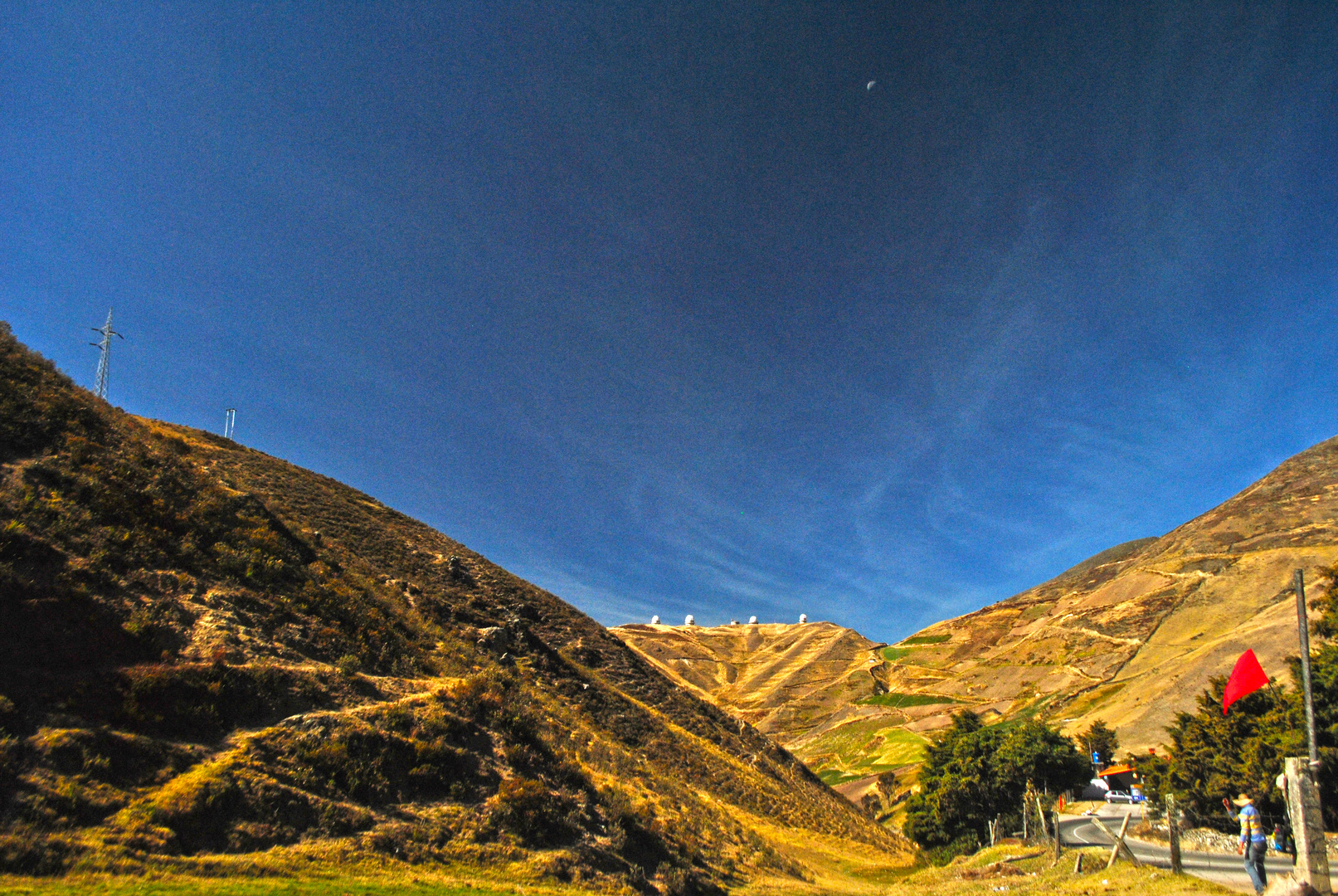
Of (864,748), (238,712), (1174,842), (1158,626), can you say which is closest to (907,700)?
(864,748)

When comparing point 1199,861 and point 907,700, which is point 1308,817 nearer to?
point 1199,861

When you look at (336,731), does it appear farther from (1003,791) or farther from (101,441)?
(1003,791)

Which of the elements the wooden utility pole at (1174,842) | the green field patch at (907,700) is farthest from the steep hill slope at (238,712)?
the green field patch at (907,700)

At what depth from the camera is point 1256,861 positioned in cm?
1520

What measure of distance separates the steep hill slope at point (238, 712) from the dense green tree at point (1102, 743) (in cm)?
5740

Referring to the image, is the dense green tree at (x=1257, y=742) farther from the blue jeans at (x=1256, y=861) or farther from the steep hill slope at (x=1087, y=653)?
the steep hill slope at (x=1087, y=653)

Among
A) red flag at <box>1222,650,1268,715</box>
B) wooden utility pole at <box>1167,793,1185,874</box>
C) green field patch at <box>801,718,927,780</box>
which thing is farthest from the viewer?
green field patch at <box>801,718,927,780</box>

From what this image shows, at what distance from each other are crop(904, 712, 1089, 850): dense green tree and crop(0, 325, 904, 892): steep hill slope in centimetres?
1910

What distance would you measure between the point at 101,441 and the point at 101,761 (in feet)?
50.7

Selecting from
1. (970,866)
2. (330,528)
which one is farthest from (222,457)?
(970,866)

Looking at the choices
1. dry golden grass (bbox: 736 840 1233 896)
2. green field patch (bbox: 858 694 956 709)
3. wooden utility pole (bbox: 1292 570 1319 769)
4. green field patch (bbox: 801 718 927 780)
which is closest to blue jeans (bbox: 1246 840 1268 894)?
dry golden grass (bbox: 736 840 1233 896)

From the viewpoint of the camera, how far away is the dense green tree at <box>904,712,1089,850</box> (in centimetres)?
4144

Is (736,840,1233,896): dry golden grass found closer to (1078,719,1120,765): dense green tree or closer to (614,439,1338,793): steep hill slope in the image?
(1078,719,1120,765): dense green tree

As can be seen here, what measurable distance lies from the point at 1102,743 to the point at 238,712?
8592 centimetres
